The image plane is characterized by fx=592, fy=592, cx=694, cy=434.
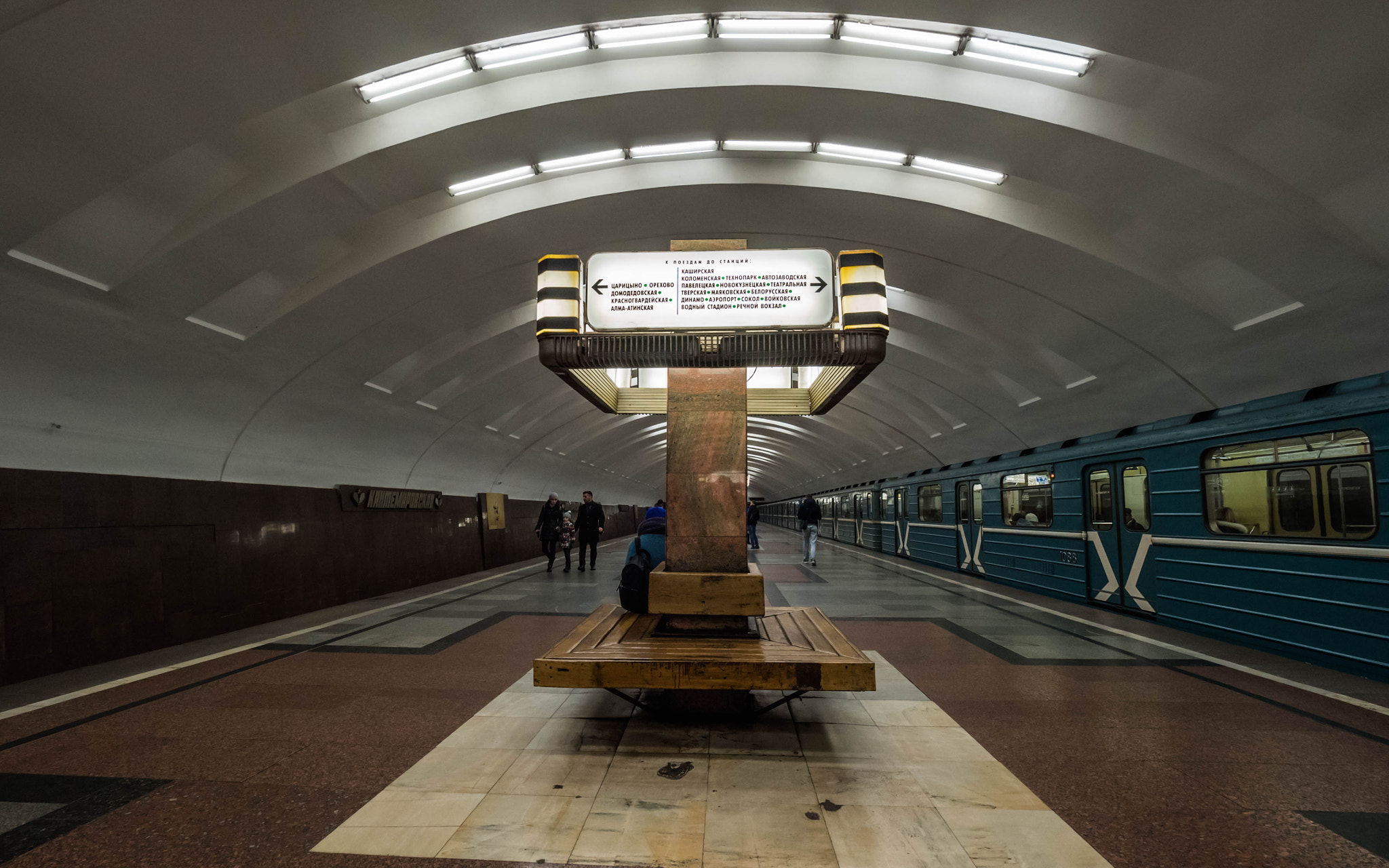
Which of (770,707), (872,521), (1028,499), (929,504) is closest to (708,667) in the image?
(770,707)

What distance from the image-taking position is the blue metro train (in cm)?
557

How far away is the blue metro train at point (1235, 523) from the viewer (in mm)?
5574

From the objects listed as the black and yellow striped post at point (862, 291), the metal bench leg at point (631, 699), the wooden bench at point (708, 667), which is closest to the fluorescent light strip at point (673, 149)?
the black and yellow striped post at point (862, 291)

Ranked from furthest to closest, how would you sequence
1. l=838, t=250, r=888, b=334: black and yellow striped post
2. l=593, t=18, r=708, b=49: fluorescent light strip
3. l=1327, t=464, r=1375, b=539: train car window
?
l=1327, t=464, r=1375, b=539: train car window
l=593, t=18, r=708, b=49: fluorescent light strip
l=838, t=250, r=888, b=334: black and yellow striped post

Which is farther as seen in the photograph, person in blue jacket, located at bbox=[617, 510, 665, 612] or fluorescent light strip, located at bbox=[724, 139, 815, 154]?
fluorescent light strip, located at bbox=[724, 139, 815, 154]

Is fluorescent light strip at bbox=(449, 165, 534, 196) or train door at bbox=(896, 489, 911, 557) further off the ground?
fluorescent light strip at bbox=(449, 165, 534, 196)

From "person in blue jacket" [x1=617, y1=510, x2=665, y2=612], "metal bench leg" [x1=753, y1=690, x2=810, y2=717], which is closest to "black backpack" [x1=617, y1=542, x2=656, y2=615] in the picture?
"person in blue jacket" [x1=617, y1=510, x2=665, y2=612]

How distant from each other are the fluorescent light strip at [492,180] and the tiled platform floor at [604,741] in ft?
17.1

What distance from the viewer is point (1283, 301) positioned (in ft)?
19.7

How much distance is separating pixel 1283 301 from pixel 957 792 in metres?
6.29

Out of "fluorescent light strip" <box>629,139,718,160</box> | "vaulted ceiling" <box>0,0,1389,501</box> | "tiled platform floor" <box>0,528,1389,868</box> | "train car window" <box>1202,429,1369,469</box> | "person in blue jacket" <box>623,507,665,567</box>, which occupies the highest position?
"fluorescent light strip" <box>629,139,718,160</box>

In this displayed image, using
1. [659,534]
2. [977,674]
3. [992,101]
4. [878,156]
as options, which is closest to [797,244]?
[878,156]

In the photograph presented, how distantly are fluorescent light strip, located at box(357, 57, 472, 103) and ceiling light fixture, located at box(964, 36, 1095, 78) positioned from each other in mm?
4541

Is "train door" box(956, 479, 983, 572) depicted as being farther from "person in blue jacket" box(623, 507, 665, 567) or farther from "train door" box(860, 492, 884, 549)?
"person in blue jacket" box(623, 507, 665, 567)
